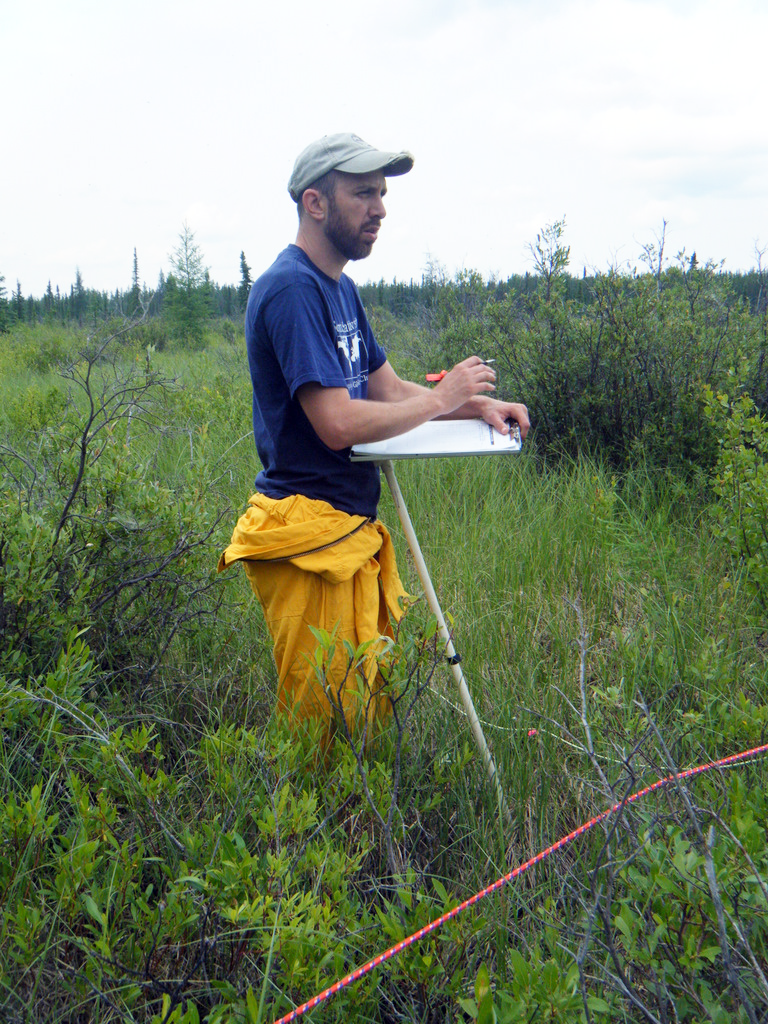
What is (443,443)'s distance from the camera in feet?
7.07

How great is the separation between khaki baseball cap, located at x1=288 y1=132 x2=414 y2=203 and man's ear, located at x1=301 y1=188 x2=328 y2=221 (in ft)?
0.11

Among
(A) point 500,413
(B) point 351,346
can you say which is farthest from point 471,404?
(B) point 351,346

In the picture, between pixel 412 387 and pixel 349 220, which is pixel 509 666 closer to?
pixel 412 387

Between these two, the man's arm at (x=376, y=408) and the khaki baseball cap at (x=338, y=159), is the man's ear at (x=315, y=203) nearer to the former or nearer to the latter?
the khaki baseball cap at (x=338, y=159)

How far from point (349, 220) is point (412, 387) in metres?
0.70

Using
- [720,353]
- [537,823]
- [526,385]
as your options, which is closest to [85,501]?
[537,823]

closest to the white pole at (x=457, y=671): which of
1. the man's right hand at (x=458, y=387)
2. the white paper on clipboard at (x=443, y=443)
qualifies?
the white paper on clipboard at (x=443, y=443)

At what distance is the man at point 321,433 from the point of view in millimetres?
2207

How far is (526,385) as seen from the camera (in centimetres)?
574

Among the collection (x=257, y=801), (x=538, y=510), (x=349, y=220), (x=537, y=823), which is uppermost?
(x=349, y=220)

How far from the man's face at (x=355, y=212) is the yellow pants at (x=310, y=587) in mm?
798

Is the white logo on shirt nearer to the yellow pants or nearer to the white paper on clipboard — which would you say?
the white paper on clipboard

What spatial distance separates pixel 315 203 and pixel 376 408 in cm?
71

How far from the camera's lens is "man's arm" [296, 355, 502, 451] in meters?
2.15
